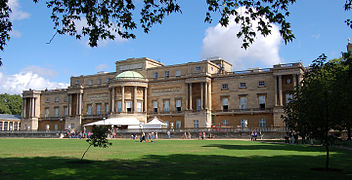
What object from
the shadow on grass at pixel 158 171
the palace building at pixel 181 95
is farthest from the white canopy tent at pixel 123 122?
the shadow on grass at pixel 158 171

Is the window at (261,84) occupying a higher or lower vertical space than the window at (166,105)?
higher

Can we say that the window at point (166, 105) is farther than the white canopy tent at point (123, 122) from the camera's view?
Yes

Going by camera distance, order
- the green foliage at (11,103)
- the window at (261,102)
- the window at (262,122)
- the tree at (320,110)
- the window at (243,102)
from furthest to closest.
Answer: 1. the green foliage at (11,103)
2. the window at (243,102)
3. the window at (261,102)
4. the window at (262,122)
5. the tree at (320,110)

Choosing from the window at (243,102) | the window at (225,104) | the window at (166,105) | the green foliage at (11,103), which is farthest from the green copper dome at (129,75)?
the green foliage at (11,103)

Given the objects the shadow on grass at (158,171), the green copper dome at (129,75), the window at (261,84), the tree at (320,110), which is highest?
the green copper dome at (129,75)

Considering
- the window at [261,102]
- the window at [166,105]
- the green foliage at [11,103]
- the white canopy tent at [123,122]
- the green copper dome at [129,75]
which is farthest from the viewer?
the green foliage at [11,103]

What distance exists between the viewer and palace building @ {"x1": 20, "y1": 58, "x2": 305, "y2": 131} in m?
60.3

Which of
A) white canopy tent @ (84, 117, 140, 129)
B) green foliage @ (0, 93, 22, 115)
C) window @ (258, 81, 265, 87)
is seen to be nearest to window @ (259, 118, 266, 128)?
window @ (258, 81, 265, 87)

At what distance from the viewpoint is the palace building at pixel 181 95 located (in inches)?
2373

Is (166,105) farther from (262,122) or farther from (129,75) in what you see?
(262,122)

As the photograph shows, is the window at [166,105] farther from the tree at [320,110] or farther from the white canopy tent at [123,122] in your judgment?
the tree at [320,110]

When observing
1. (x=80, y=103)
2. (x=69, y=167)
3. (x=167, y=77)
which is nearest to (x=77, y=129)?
(x=80, y=103)

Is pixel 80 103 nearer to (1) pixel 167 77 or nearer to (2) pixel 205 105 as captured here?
(1) pixel 167 77

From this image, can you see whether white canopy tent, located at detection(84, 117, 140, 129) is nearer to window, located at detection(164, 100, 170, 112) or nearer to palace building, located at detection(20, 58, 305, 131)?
palace building, located at detection(20, 58, 305, 131)
